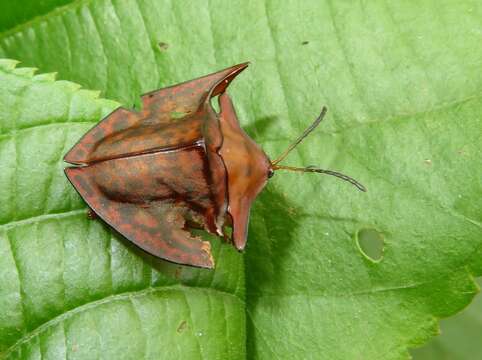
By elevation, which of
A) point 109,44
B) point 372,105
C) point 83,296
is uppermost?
point 109,44

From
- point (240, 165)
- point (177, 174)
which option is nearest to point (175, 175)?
point (177, 174)

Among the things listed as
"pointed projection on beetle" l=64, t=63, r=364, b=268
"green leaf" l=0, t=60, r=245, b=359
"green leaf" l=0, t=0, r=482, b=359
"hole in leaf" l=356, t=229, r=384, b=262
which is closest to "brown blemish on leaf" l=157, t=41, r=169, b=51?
"green leaf" l=0, t=0, r=482, b=359

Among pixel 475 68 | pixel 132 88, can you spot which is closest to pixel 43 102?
pixel 132 88

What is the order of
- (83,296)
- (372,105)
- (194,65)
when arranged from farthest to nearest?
(194,65) < (372,105) < (83,296)

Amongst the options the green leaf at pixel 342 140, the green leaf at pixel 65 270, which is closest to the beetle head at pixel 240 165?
the green leaf at pixel 342 140

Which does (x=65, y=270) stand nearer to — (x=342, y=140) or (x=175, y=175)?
(x=175, y=175)

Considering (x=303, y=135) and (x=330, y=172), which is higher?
(x=303, y=135)

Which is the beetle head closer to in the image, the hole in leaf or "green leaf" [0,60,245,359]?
the hole in leaf

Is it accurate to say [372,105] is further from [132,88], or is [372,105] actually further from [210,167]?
[132,88]

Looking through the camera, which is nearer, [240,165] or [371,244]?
[240,165]
